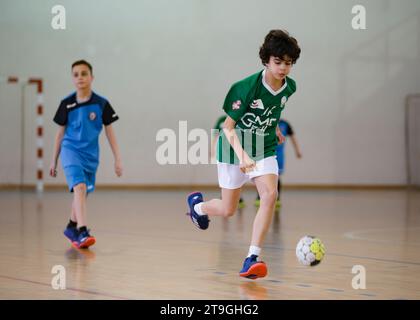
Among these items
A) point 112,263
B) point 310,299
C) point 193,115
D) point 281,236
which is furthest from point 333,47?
point 310,299

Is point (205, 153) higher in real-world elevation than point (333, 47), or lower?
lower

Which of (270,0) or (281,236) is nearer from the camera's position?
(281,236)

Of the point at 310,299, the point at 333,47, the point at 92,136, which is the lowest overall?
the point at 310,299

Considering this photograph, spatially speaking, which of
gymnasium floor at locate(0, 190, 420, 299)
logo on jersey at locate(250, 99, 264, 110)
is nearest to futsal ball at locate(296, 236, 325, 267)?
gymnasium floor at locate(0, 190, 420, 299)

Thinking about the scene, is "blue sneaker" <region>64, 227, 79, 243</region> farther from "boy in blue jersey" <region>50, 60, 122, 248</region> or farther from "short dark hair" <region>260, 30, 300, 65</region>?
"short dark hair" <region>260, 30, 300, 65</region>

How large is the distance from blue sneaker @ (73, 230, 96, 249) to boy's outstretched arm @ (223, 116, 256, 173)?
85.5 inches

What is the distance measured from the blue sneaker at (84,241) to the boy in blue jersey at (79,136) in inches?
3.4

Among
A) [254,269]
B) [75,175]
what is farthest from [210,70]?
[254,269]

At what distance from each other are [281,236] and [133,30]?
33.8 ft

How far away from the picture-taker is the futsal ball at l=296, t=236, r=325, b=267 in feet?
18.2

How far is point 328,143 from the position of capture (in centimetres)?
1861
